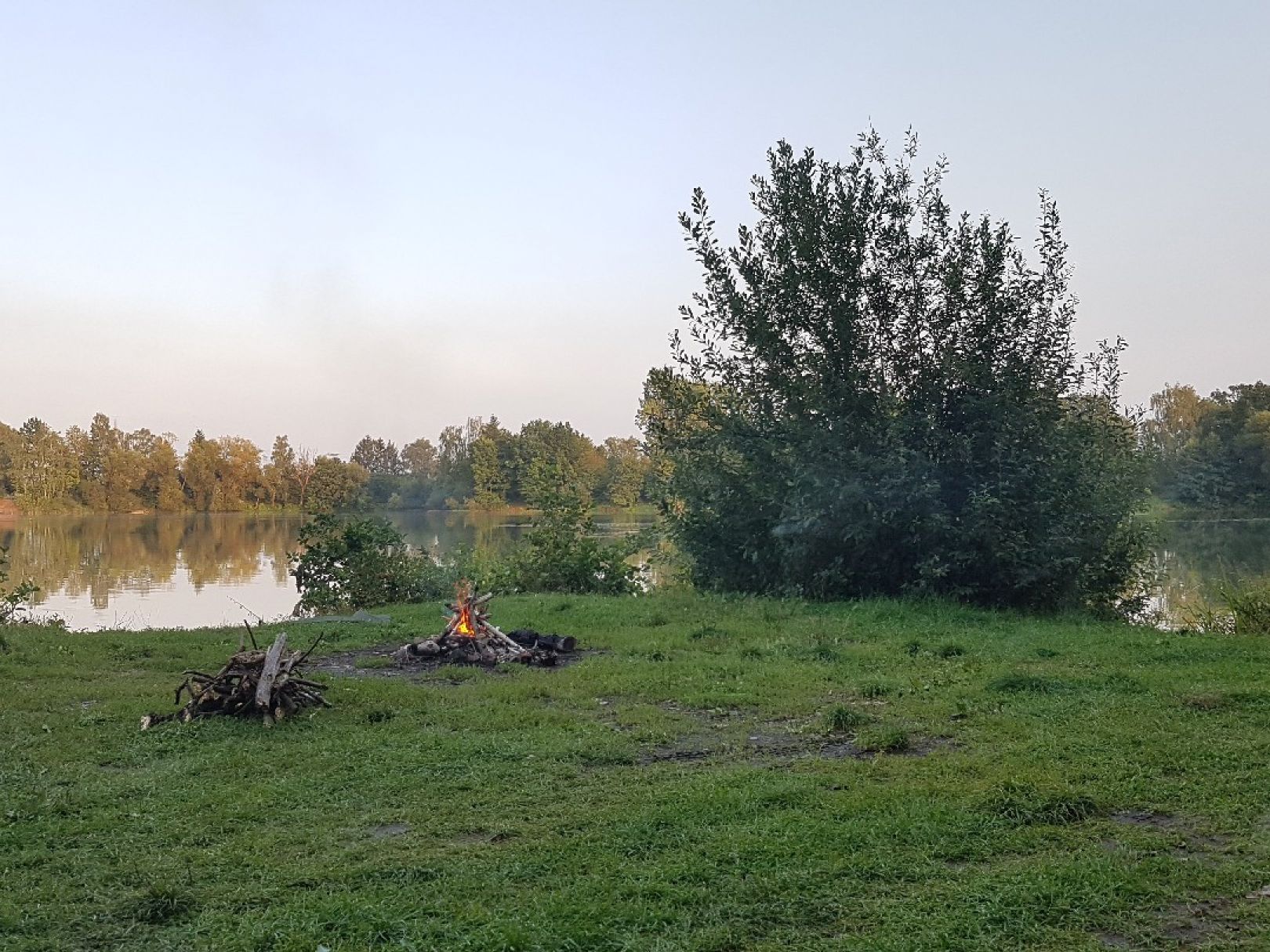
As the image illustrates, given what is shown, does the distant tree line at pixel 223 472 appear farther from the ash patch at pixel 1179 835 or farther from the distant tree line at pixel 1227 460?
the ash patch at pixel 1179 835

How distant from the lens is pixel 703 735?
744cm

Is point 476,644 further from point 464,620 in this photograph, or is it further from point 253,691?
point 253,691

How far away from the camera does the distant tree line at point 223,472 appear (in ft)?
219

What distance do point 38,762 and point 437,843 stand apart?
11.9 ft

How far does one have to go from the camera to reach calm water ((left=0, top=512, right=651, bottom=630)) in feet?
72.8

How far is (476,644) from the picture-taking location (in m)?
11.7

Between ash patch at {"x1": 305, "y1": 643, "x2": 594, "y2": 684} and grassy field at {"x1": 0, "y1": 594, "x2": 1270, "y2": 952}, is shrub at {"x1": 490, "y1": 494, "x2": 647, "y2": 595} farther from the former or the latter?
grassy field at {"x1": 0, "y1": 594, "x2": 1270, "y2": 952}

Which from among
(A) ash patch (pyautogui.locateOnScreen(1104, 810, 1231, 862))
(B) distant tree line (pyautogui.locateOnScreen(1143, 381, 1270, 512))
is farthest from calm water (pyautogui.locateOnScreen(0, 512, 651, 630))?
(B) distant tree line (pyautogui.locateOnScreen(1143, 381, 1270, 512))

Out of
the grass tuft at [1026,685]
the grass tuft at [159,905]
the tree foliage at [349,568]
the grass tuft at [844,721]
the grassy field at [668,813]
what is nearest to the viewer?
the grassy field at [668,813]

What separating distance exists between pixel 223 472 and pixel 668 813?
77.0 meters

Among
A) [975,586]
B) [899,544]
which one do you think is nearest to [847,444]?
[899,544]

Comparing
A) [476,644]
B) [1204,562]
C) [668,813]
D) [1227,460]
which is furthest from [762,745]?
[1227,460]

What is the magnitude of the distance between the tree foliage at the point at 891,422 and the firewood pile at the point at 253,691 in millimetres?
9012

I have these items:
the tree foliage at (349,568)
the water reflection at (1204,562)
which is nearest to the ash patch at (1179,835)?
the water reflection at (1204,562)
